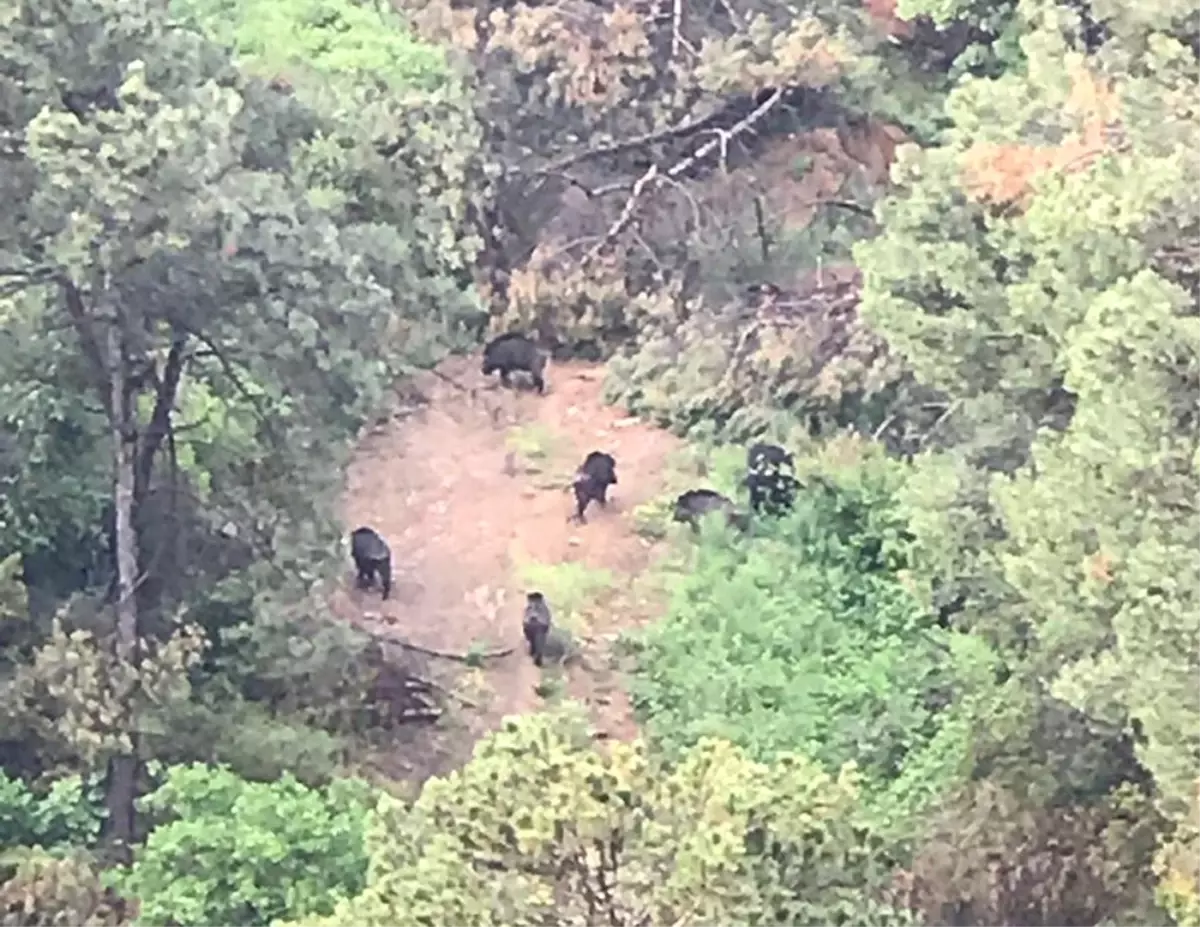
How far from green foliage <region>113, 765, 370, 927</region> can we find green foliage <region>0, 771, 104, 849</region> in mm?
744

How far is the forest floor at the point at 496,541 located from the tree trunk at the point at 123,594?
2191mm

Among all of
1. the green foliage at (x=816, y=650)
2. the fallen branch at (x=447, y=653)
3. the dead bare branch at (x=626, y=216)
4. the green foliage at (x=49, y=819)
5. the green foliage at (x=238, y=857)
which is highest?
the dead bare branch at (x=626, y=216)

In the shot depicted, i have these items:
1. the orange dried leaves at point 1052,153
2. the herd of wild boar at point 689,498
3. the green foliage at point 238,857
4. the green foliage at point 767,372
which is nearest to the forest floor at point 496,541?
the herd of wild boar at point 689,498

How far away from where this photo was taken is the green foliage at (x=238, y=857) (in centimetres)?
962

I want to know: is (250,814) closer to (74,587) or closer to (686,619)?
(74,587)

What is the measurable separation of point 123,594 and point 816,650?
5.70 metres

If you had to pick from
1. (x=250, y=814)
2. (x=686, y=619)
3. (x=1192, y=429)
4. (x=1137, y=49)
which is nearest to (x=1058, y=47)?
(x=1137, y=49)

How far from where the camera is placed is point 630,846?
22.9 ft

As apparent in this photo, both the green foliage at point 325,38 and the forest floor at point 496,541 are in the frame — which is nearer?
the forest floor at point 496,541

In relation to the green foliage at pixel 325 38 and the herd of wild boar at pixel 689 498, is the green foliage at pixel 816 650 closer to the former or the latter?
the herd of wild boar at pixel 689 498

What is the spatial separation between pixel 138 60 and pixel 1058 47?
5.48 m

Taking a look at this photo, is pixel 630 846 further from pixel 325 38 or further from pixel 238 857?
pixel 325 38

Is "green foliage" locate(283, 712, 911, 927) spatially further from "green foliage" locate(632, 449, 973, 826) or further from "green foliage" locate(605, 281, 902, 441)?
"green foliage" locate(605, 281, 902, 441)

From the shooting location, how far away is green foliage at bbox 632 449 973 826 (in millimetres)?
13328
